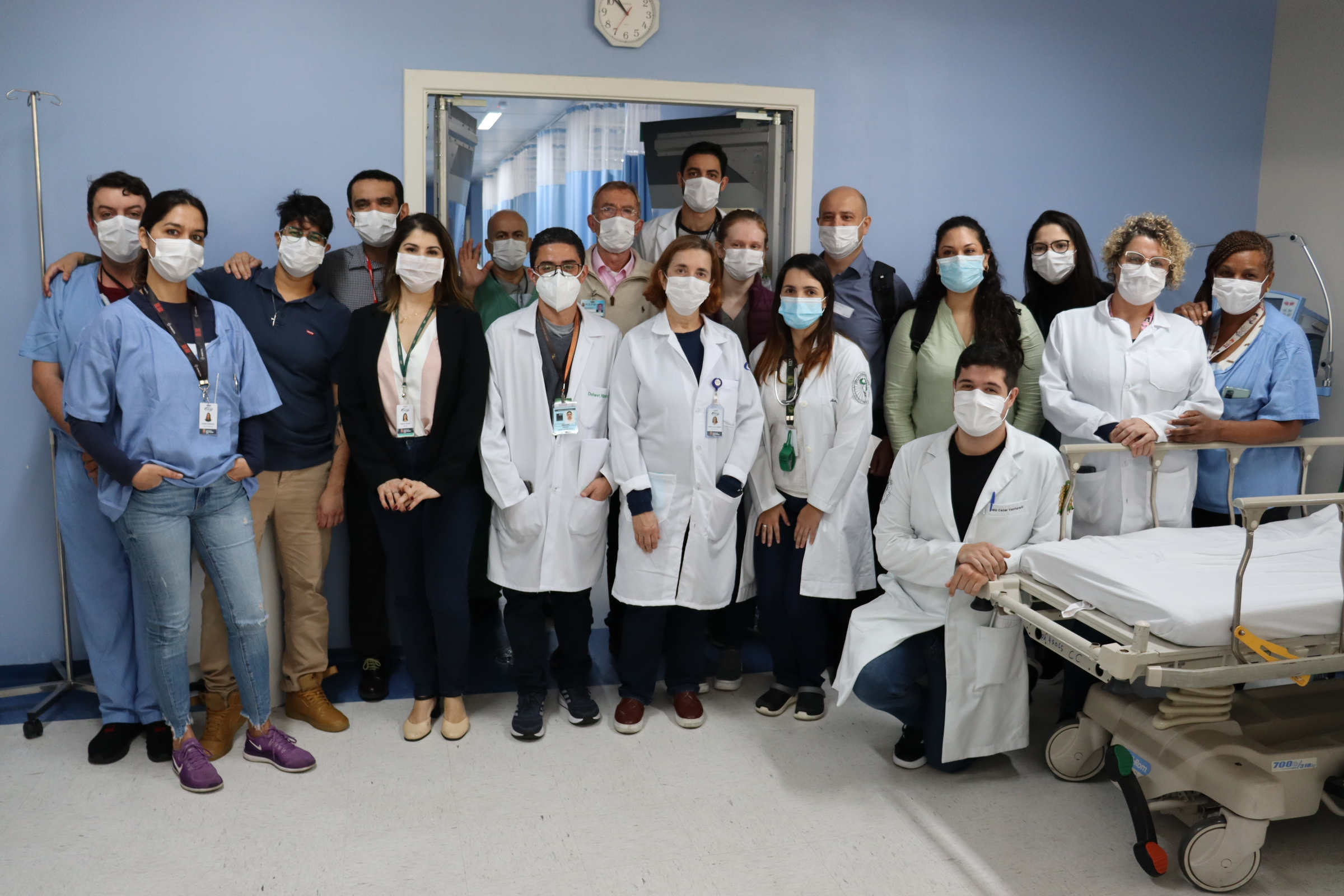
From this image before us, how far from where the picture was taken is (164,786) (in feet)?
8.24

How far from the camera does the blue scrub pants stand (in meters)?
2.71

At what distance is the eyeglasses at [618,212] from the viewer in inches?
125

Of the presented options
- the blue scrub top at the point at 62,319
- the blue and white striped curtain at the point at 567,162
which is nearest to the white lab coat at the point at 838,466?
the blue and white striped curtain at the point at 567,162

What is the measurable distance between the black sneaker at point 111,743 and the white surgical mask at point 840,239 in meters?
2.69

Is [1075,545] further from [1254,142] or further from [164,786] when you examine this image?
[1254,142]

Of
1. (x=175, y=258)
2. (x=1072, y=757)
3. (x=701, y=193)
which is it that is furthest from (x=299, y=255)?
(x=1072, y=757)

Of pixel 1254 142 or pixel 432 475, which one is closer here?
pixel 432 475

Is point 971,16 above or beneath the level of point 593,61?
above

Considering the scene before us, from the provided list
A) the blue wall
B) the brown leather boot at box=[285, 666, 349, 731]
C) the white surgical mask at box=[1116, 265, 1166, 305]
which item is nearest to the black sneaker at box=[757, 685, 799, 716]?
the brown leather boot at box=[285, 666, 349, 731]

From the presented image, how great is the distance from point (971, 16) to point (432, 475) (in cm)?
290

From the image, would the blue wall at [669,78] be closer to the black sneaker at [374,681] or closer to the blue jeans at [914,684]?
the black sneaker at [374,681]

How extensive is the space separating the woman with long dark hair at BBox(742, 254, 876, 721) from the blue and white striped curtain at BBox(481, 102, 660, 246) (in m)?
1.08

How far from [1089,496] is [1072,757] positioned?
30.4 inches

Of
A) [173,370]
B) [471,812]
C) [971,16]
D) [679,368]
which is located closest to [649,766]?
[471,812]
